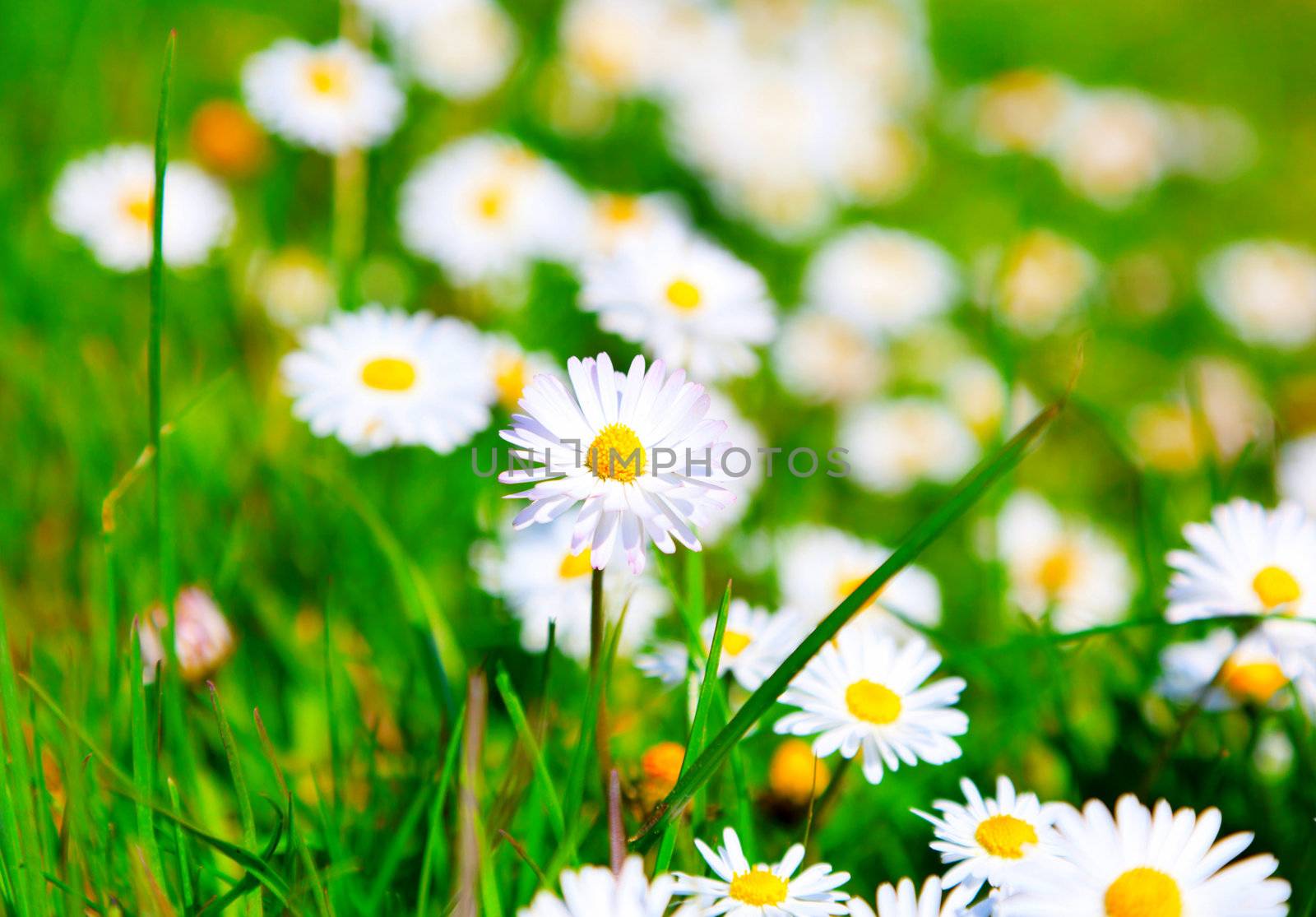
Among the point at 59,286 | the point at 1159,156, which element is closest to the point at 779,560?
the point at 59,286

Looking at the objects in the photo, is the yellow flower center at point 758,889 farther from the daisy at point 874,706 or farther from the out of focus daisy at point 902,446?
the out of focus daisy at point 902,446

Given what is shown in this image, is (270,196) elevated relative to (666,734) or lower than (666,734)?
elevated

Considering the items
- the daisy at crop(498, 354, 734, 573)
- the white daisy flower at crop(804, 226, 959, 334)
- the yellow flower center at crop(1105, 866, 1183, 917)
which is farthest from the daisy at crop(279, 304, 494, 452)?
the white daisy flower at crop(804, 226, 959, 334)

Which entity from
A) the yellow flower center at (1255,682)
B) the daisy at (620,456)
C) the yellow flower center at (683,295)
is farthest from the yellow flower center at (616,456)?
the yellow flower center at (1255,682)

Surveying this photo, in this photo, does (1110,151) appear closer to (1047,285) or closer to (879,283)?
(1047,285)

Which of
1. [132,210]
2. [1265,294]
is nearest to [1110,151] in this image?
[1265,294]

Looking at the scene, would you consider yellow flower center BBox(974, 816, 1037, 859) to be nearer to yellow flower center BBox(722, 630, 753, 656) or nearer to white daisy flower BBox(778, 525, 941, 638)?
yellow flower center BBox(722, 630, 753, 656)

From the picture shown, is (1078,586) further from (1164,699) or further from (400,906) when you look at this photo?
(400,906)

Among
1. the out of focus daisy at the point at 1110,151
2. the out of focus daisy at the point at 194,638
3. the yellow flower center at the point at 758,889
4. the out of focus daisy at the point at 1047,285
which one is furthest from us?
the out of focus daisy at the point at 1110,151
